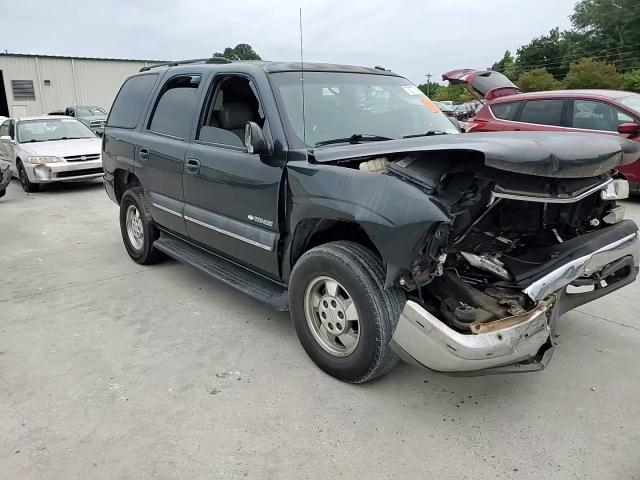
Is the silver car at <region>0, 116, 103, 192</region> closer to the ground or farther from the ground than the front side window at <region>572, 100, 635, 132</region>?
closer to the ground

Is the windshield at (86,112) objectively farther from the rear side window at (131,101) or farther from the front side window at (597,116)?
the front side window at (597,116)

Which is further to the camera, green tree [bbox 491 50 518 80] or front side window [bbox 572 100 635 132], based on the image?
green tree [bbox 491 50 518 80]

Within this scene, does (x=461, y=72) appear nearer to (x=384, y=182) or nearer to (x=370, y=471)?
(x=384, y=182)

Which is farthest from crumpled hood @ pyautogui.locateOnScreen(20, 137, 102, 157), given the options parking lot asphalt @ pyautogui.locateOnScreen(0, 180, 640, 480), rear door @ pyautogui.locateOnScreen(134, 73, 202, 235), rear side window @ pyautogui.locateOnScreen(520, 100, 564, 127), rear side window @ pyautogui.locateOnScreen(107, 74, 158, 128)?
rear side window @ pyautogui.locateOnScreen(520, 100, 564, 127)

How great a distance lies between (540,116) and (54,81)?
3142 centimetres

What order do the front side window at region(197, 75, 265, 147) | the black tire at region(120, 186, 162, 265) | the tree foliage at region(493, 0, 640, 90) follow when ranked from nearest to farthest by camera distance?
1. the front side window at region(197, 75, 265, 147)
2. the black tire at region(120, 186, 162, 265)
3. the tree foliage at region(493, 0, 640, 90)

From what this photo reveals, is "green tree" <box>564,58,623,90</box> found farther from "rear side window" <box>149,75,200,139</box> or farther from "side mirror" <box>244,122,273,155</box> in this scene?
"side mirror" <box>244,122,273,155</box>

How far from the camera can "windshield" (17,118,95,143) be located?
10812 millimetres

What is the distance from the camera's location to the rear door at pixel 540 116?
8086 mm

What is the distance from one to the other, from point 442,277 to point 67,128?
10827mm

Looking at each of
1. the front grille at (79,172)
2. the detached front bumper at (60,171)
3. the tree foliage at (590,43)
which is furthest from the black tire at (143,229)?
the tree foliage at (590,43)

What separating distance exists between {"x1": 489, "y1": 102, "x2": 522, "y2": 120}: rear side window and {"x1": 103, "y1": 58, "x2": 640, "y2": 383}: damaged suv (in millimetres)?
5020

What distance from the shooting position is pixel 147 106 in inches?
194

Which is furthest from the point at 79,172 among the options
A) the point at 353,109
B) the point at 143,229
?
the point at 353,109
